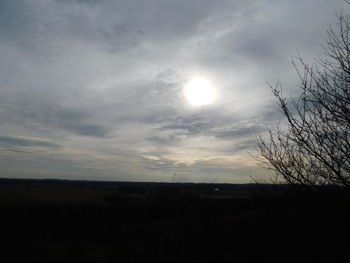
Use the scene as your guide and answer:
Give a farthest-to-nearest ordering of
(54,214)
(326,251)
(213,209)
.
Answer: (54,214)
(213,209)
(326,251)

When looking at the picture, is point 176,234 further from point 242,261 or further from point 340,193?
point 340,193

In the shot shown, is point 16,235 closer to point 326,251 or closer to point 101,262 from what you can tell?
point 101,262

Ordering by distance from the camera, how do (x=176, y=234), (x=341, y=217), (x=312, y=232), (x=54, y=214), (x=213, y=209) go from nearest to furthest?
(x=341, y=217)
(x=312, y=232)
(x=213, y=209)
(x=176, y=234)
(x=54, y=214)

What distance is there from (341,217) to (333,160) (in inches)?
34.0

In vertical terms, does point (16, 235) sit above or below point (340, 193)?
below

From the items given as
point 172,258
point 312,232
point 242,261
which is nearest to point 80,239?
point 172,258

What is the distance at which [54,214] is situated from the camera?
29469mm

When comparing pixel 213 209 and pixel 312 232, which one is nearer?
pixel 312 232

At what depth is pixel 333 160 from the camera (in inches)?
184

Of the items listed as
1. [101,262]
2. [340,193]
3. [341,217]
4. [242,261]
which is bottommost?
[101,262]

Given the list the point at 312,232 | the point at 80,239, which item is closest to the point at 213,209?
the point at 312,232

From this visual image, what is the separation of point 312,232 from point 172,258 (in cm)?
500

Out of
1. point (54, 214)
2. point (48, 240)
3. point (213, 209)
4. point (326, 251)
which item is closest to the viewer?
point (326, 251)

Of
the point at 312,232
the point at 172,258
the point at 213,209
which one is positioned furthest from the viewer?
the point at 172,258
